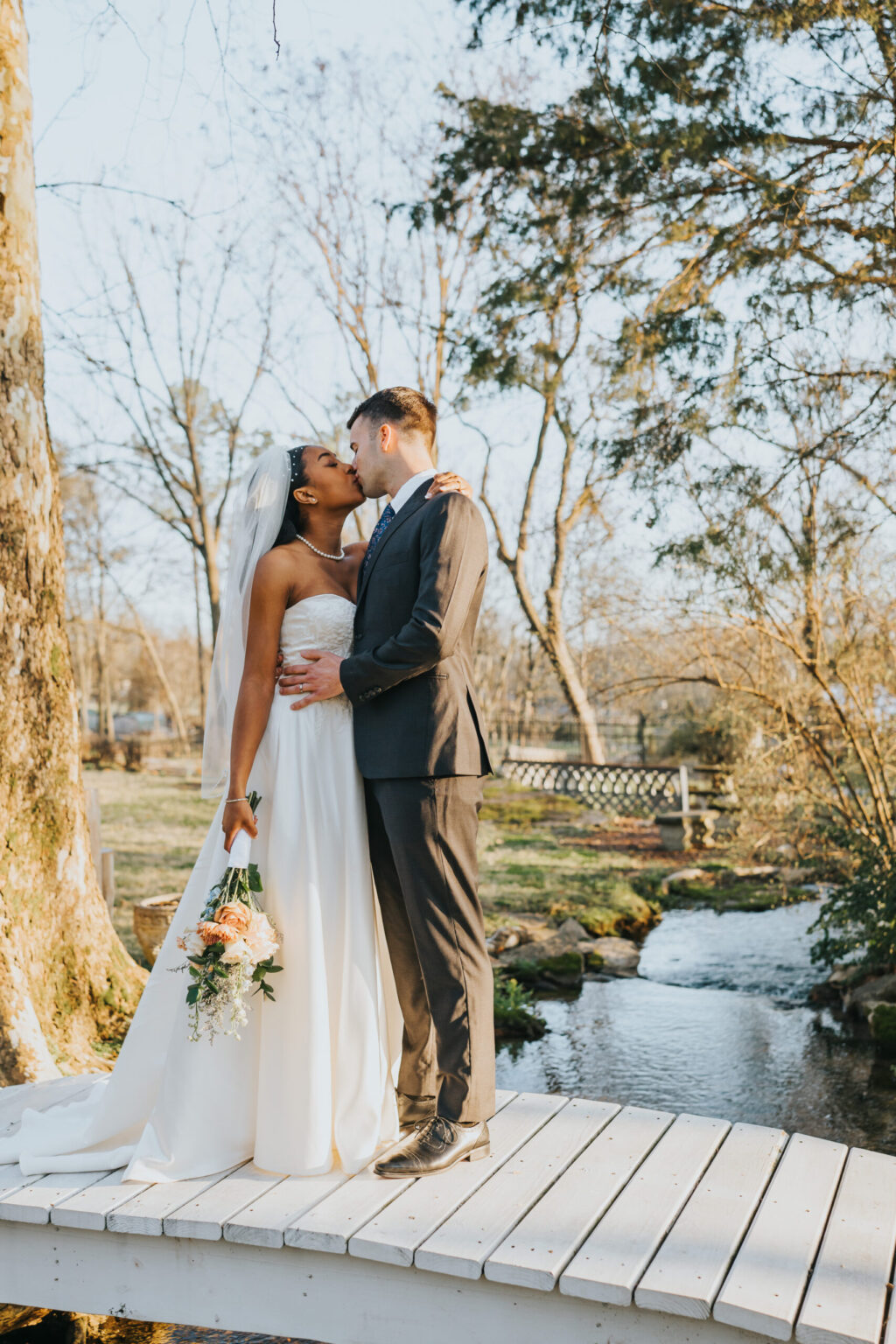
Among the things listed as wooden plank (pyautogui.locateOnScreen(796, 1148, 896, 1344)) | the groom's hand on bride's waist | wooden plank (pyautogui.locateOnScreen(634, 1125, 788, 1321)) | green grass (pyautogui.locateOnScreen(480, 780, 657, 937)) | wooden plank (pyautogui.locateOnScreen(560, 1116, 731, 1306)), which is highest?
the groom's hand on bride's waist

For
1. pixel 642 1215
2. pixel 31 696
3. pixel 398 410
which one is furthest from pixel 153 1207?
pixel 31 696

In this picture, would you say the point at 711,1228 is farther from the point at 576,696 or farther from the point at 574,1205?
the point at 576,696

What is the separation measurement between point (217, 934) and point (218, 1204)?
0.65 metres

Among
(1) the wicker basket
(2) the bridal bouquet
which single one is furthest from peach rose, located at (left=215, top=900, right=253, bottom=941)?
(1) the wicker basket

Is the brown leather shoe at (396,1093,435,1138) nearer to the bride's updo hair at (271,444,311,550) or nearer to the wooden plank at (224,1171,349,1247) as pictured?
the wooden plank at (224,1171,349,1247)

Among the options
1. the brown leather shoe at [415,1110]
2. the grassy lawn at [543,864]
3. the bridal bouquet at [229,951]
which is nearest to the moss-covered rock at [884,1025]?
the grassy lawn at [543,864]

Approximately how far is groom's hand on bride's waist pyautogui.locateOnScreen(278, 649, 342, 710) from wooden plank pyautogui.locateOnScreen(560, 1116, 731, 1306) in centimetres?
149

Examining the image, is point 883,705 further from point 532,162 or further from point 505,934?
point 532,162

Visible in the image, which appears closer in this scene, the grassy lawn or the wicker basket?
the wicker basket

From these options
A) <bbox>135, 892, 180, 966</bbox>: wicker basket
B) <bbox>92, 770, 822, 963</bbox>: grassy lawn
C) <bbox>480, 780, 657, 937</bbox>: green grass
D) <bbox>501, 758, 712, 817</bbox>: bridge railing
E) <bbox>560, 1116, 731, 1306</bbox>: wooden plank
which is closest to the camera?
<bbox>560, 1116, 731, 1306</bbox>: wooden plank

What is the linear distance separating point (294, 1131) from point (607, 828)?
43.1 ft

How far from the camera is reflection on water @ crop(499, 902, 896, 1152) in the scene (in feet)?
18.0

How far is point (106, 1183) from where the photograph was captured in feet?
9.28

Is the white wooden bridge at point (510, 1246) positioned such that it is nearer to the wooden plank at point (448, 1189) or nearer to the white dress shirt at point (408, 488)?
the wooden plank at point (448, 1189)
